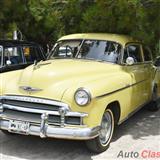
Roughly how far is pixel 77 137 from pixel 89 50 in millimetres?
2265

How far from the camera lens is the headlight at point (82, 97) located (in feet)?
16.0

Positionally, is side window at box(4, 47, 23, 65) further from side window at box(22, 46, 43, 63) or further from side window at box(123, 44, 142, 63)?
side window at box(123, 44, 142, 63)

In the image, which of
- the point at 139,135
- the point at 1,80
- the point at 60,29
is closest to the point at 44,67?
the point at 1,80

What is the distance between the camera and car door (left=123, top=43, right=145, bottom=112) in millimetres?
6383

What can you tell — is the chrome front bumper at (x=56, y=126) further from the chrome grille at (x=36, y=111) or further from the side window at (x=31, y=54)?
the side window at (x=31, y=54)

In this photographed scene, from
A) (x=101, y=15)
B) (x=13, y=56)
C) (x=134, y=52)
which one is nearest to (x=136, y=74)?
(x=134, y=52)

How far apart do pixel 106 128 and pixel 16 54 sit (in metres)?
3.61

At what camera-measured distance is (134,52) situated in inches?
282

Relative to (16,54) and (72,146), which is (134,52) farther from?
(16,54)

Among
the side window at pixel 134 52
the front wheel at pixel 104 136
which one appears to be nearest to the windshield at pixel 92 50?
the side window at pixel 134 52

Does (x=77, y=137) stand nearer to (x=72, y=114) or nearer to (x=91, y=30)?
(x=72, y=114)

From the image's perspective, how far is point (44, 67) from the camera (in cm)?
586

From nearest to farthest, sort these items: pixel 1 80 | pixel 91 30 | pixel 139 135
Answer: pixel 1 80 < pixel 139 135 < pixel 91 30

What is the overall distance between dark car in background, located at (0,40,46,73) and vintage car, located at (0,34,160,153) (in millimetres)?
1597
